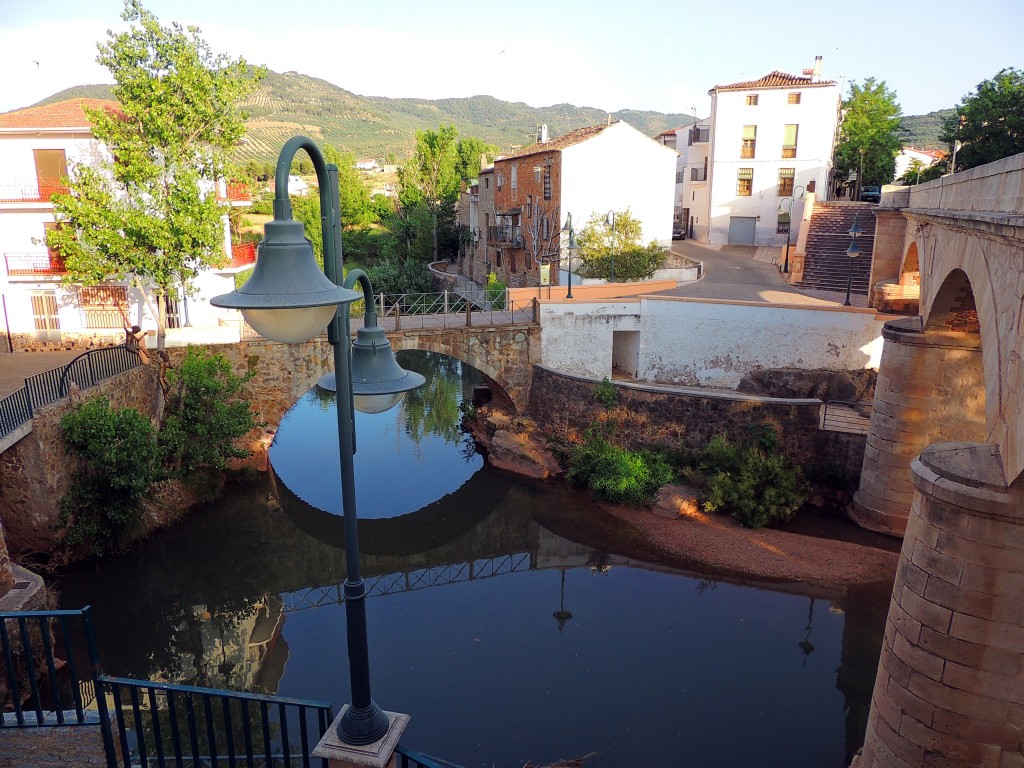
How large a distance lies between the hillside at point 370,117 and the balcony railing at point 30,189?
2555 inches

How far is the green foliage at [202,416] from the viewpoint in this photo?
742 inches

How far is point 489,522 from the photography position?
2012 cm

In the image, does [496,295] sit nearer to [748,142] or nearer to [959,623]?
[748,142]

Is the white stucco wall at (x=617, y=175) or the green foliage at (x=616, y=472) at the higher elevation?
the white stucco wall at (x=617, y=175)

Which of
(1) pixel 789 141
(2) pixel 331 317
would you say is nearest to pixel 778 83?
(1) pixel 789 141

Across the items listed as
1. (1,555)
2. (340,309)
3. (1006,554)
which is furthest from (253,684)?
(1006,554)

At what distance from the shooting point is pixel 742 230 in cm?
4034

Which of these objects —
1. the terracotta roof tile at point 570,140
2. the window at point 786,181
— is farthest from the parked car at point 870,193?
the terracotta roof tile at point 570,140

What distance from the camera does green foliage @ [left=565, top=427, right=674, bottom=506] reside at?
2008 centimetres

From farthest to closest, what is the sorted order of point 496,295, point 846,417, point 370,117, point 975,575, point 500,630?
point 370,117 → point 496,295 → point 846,417 → point 500,630 → point 975,575

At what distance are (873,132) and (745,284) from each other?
19.9 meters

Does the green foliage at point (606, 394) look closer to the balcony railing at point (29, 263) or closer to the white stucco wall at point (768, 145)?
the balcony railing at point (29, 263)

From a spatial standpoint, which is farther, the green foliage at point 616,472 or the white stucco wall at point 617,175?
the white stucco wall at point 617,175

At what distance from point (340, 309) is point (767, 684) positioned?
37.3 ft
